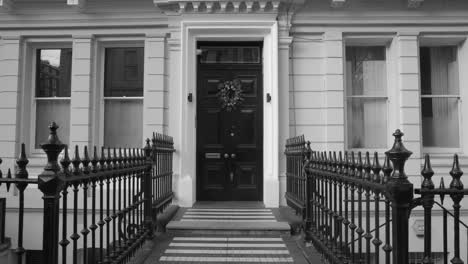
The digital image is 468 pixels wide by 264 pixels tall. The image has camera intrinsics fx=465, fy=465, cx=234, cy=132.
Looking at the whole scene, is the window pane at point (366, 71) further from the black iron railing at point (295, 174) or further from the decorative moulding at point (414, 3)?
the black iron railing at point (295, 174)

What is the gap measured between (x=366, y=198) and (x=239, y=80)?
5.69 m

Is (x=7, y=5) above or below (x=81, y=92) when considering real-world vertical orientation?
above

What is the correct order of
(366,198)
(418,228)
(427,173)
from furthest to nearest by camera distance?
(418,228) → (366,198) → (427,173)

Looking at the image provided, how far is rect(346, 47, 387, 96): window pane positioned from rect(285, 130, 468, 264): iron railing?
264cm

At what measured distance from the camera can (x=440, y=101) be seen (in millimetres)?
9633

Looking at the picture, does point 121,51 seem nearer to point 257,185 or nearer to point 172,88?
point 172,88

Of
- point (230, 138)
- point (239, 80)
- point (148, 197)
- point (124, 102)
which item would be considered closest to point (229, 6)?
point (239, 80)

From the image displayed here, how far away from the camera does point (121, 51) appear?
32.0 ft

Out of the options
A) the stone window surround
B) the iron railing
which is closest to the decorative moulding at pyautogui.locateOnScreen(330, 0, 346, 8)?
the stone window surround

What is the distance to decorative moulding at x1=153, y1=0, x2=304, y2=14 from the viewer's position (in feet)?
29.0

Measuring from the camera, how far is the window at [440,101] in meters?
9.57

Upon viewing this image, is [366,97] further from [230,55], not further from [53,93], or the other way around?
[53,93]

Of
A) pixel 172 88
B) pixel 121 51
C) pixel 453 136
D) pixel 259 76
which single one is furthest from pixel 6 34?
pixel 453 136

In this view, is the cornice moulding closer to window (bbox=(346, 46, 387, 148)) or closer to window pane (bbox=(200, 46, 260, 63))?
window pane (bbox=(200, 46, 260, 63))
